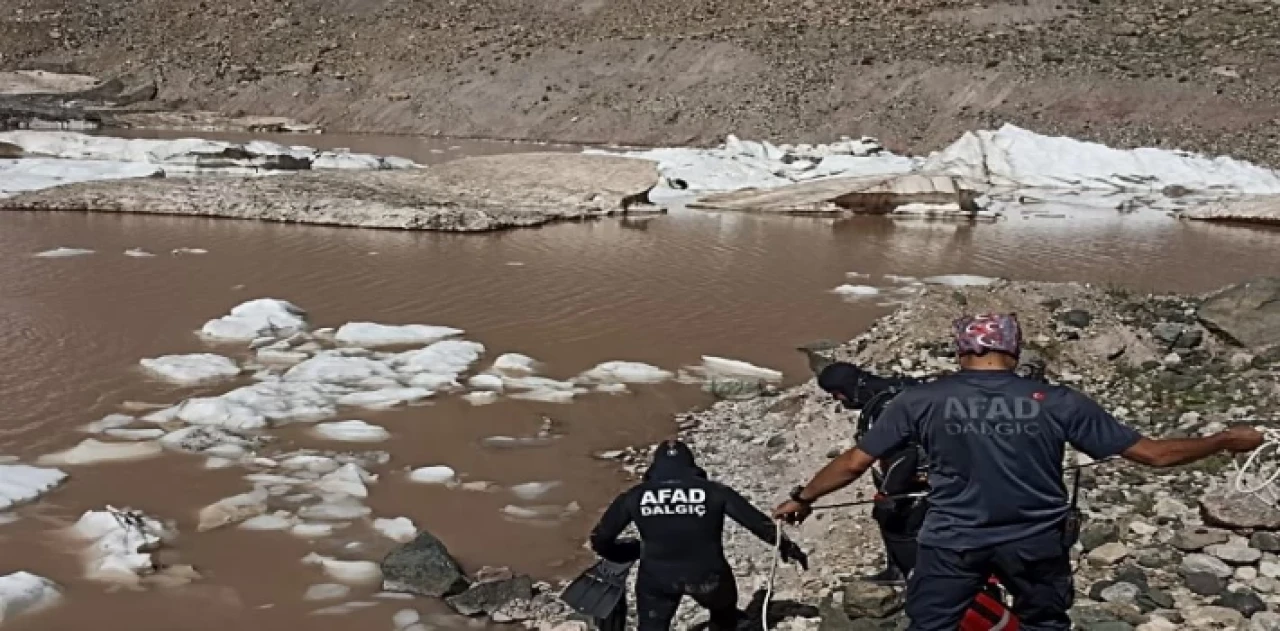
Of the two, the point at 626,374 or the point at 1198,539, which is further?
the point at 626,374

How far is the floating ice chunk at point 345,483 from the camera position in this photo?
825 cm

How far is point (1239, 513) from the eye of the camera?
6.16 m

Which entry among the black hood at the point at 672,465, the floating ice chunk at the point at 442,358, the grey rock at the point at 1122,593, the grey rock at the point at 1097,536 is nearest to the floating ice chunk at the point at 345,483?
the floating ice chunk at the point at 442,358

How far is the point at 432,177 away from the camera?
Result: 24.8 metres

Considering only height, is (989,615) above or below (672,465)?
below

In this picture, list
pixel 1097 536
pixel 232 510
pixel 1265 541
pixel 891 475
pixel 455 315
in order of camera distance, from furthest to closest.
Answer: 1. pixel 455 315
2. pixel 232 510
3. pixel 1097 536
4. pixel 1265 541
5. pixel 891 475

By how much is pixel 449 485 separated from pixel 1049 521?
548 centimetres

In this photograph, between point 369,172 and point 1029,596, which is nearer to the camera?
point 1029,596

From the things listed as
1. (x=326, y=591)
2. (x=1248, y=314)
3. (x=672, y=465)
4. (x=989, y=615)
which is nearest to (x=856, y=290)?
(x=1248, y=314)

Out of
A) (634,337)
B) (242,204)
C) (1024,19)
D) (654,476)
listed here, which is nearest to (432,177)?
(242,204)

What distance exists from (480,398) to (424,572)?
3.92 metres

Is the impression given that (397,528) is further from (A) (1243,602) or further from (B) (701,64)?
(B) (701,64)

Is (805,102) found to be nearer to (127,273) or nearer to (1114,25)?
(1114,25)

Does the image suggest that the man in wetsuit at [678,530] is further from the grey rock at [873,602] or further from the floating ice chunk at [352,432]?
the floating ice chunk at [352,432]
